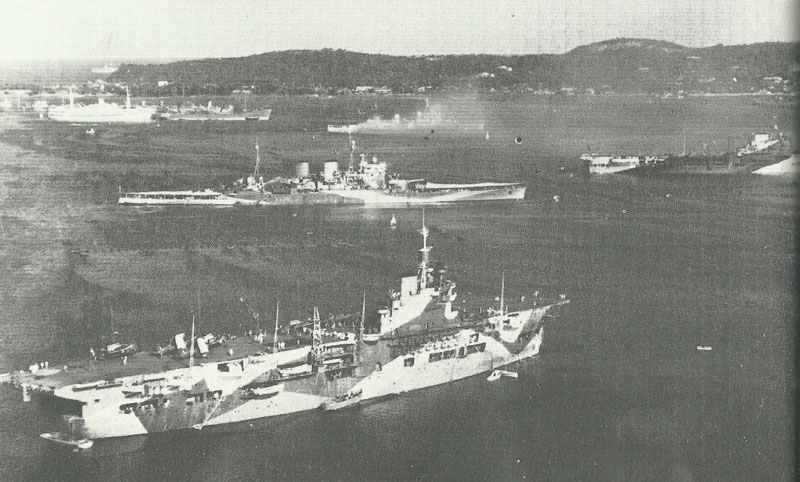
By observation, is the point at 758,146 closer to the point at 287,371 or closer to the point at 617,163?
the point at 617,163

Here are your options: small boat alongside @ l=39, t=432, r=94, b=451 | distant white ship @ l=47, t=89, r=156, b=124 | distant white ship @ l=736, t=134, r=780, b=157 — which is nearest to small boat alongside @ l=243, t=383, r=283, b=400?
small boat alongside @ l=39, t=432, r=94, b=451

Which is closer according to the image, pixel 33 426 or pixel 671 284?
pixel 33 426

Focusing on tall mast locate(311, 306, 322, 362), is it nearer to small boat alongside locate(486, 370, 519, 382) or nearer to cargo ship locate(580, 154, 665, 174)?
small boat alongside locate(486, 370, 519, 382)

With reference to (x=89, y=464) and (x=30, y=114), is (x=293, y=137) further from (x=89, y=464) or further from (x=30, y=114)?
(x=89, y=464)

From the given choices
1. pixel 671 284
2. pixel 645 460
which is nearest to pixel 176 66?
pixel 671 284

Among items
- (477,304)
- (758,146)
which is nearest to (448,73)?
(758,146)

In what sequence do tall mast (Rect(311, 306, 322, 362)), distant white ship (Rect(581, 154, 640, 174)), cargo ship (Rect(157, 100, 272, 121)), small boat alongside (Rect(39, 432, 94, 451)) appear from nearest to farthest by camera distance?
small boat alongside (Rect(39, 432, 94, 451))
tall mast (Rect(311, 306, 322, 362))
distant white ship (Rect(581, 154, 640, 174))
cargo ship (Rect(157, 100, 272, 121))
